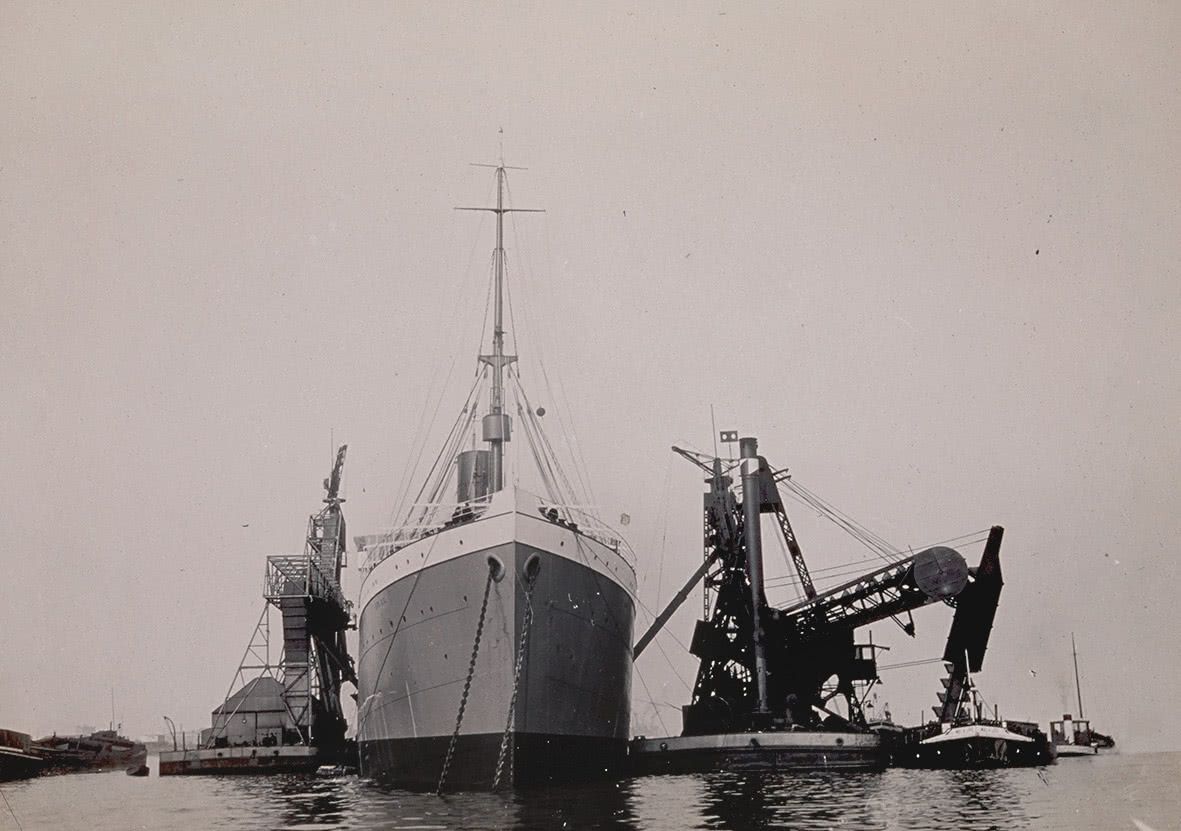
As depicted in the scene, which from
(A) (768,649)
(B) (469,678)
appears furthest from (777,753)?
(B) (469,678)

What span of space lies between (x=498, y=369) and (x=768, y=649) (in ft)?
53.0

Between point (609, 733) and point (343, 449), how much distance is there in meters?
38.1

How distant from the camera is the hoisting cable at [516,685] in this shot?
73.5 ft

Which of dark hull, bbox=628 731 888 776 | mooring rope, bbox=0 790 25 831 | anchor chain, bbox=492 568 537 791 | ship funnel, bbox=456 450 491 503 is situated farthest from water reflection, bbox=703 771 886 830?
mooring rope, bbox=0 790 25 831

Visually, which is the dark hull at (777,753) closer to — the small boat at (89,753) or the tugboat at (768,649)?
the tugboat at (768,649)

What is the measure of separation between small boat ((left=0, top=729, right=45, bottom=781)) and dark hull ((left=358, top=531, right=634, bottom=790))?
22.7m

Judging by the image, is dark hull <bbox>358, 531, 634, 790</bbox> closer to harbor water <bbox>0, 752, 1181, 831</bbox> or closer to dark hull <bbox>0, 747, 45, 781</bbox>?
harbor water <bbox>0, 752, 1181, 831</bbox>

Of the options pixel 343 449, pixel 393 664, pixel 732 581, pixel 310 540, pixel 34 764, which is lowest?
pixel 34 764

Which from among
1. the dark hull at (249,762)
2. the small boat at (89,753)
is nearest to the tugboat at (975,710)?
the dark hull at (249,762)

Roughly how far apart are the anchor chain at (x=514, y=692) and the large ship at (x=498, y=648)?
3cm

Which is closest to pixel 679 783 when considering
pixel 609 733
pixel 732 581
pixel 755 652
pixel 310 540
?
pixel 609 733

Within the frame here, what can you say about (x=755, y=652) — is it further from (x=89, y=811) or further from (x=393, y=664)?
(x=89, y=811)

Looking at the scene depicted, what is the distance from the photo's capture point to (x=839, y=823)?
16.8 meters

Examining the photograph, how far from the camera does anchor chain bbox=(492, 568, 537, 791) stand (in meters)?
22.4
